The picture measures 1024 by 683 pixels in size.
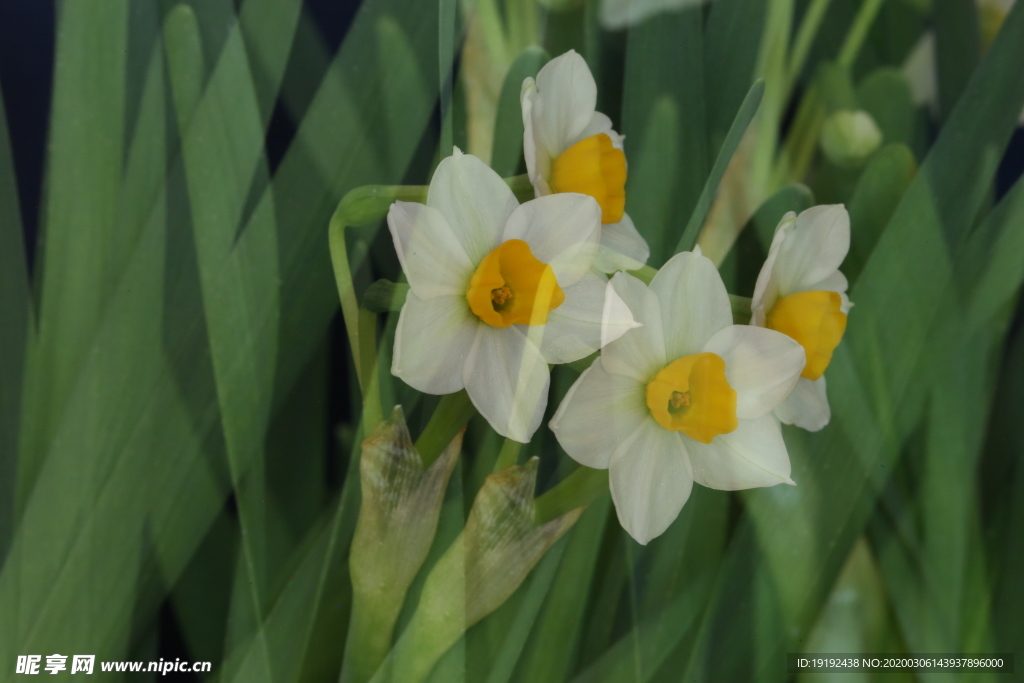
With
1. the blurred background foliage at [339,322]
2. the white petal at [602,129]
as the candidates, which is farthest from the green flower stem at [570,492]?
the white petal at [602,129]

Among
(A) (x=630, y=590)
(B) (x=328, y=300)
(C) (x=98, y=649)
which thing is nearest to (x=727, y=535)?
(A) (x=630, y=590)

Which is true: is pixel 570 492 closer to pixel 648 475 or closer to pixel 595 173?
pixel 648 475

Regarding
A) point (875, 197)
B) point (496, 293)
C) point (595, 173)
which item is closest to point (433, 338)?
point (496, 293)

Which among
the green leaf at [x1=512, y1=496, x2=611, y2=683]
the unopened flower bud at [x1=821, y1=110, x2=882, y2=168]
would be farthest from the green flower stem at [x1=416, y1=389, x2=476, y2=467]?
the unopened flower bud at [x1=821, y1=110, x2=882, y2=168]

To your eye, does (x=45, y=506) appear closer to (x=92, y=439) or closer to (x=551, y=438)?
(x=92, y=439)

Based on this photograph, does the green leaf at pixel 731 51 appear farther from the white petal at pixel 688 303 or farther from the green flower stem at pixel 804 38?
the white petal at pixel 688 303
